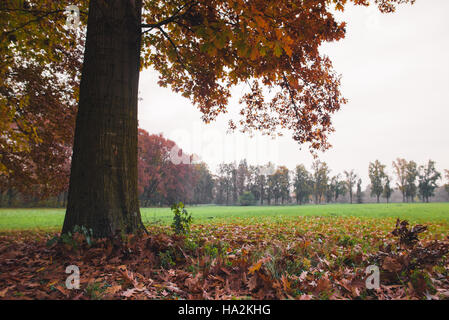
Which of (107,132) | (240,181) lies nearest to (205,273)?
(107,132)

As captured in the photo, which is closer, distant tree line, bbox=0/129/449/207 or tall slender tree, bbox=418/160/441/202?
distant tree line, bbox=0/129/449/207

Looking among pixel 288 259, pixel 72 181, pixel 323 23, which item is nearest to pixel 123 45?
pixel 72 181

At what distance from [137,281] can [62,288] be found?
69 centimetres

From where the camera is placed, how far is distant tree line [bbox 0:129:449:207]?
55.8m

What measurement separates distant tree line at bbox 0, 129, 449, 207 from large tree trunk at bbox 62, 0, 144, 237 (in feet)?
141

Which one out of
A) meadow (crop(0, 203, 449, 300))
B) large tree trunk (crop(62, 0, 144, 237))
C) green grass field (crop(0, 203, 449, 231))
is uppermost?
large tree trunk (crop(62, 0, 144, 237))

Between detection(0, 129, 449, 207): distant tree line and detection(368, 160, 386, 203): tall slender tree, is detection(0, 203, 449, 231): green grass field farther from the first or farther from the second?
detection(368, 160, 386, 203): tall slender tree

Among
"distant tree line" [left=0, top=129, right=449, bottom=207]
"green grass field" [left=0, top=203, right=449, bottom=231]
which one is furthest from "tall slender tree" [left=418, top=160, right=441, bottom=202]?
"green grass field" [left=0, top=203, right=449, bottom=231]

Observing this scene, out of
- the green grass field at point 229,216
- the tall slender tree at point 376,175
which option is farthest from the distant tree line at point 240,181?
the green grass field at point 229,216

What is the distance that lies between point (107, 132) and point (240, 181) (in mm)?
93965

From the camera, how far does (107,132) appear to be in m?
4.03

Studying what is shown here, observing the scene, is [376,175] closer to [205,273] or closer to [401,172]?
[401,172]

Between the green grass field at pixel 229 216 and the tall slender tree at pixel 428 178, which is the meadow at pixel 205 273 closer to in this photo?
the green grass field at pixel 229 216
